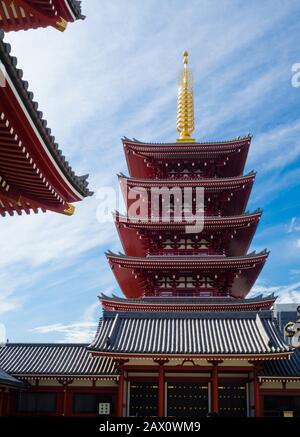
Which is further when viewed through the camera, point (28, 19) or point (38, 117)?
point (28, 19)

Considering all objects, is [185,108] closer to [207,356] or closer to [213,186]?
[213,186]

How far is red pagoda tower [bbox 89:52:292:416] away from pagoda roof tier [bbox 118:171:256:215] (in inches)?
2.6

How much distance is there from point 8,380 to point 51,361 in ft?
12.2

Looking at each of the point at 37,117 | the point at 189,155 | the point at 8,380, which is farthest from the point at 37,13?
the point at 189,155

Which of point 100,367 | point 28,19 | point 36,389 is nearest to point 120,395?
point 100,367

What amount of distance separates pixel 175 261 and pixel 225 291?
378 centimetres

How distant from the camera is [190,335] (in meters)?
23.1

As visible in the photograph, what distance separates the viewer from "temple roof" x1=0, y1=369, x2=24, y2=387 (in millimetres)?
19750

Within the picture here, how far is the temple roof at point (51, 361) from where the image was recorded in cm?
2230

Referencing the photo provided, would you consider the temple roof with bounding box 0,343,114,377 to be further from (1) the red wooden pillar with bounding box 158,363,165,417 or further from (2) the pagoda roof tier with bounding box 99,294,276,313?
(2) the pagoda roof tier with bounding box 99,294,276,313

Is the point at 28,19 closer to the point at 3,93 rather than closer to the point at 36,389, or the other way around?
the point at 3,93

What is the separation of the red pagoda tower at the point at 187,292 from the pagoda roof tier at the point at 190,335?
0.05m

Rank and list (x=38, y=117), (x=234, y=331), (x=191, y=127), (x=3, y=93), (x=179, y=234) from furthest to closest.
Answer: (x=191, y=127) < (x=179, y=234) < (x=234, y=331) < (x=38, y=117) < (x=3, y=93)
